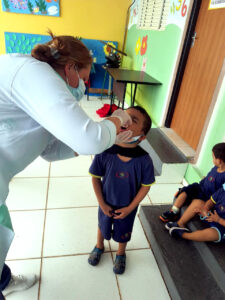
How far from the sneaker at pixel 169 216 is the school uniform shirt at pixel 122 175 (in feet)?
2.02

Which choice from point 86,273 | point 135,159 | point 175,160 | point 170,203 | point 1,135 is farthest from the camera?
point 175,160

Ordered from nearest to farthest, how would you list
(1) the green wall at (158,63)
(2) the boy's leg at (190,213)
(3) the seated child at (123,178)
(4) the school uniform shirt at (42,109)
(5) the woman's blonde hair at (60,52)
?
(4) the school uniform shirt at (42,109) < (5) the woman's blonde hair at (60,52) < (3) the seated child at (123,178) < (2) the boy's leg at (190,213) < (1) the green wall at (158,63)

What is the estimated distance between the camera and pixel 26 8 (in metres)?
4.26

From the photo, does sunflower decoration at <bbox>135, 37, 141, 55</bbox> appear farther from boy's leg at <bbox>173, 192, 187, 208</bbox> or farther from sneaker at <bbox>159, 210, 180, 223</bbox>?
sneaker at <bbox>159, 210, 180, 223</bbox>

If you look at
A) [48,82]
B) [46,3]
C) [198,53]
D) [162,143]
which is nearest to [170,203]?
[162,143]

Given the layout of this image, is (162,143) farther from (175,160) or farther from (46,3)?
(46,3)

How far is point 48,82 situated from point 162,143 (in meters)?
2.09

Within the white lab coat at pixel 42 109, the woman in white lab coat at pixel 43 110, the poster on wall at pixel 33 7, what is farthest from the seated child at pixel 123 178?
the poster on wall at pixel 33 7

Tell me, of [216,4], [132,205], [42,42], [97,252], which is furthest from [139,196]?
[42,42]

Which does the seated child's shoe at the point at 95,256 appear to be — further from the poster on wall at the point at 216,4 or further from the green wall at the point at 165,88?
the poster on wall at the point at 216,4

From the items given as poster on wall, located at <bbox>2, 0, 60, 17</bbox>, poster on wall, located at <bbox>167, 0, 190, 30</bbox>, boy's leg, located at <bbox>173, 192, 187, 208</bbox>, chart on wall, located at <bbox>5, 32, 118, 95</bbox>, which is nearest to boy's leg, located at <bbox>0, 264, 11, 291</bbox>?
boy's leg, located at <bbox>173, 192, 187, 208</bbox>

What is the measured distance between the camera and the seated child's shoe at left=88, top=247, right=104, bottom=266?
147 cm

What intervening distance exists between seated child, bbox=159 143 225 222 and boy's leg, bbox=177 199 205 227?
96 mm

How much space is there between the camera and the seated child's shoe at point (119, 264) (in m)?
1.43
